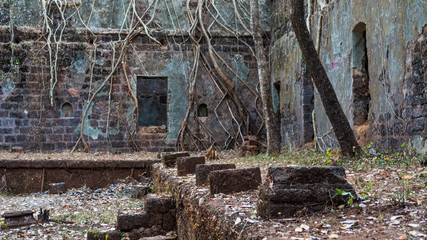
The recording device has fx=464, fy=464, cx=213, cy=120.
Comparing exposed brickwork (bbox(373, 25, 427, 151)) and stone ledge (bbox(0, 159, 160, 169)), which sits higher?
exposed brickwork (bbox(373, 25, 427, 151))

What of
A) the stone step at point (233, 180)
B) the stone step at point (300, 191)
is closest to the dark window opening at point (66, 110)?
the stone step at point (233, 180)

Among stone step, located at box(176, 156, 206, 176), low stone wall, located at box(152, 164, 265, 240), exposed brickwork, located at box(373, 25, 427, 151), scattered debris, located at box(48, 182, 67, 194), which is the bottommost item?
scattered debris, located at box(48, 182, 67, 194)

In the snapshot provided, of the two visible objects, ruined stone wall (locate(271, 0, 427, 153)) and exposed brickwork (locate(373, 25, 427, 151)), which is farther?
ruined stone wall (locate(271, 0, 427, 153))

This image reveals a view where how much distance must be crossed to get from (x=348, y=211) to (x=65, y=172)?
6.74 m

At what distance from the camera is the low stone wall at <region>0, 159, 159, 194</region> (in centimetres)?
823

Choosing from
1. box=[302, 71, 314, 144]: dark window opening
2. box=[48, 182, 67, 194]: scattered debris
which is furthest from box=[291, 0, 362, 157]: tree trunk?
box=[48, 182, 67, 194]: scattered debris

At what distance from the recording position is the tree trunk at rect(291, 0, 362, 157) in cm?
555

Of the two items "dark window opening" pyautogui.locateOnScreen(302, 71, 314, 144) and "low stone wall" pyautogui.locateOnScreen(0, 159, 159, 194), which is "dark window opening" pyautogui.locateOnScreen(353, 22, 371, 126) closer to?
"dark window opening" pyautogui.locateOnScreen(302, 71, 314, 144)

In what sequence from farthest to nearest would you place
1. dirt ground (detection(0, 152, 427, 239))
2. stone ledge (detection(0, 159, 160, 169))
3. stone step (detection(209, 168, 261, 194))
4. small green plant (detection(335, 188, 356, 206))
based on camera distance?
stone ledge (detection(0, 159, 160, 169))
stone step (detection(209, 168, 261, 194))
small green plant (detection(335, 188, 356, 206))
dirt ground (detection(0, 152, 427, 239))

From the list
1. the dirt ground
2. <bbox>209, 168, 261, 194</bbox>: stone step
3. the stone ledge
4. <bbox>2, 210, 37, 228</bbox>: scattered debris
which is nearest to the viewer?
the dirt ground

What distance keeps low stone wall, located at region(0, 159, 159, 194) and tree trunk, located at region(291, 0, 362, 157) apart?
393 cm

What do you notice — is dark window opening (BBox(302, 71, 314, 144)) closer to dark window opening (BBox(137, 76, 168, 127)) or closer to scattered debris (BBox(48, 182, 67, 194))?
scattered debris (BBox(48, 182, 67, 194))

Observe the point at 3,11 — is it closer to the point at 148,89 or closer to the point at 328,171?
the point at 148,89

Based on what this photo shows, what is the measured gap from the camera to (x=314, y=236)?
221 centimetres
